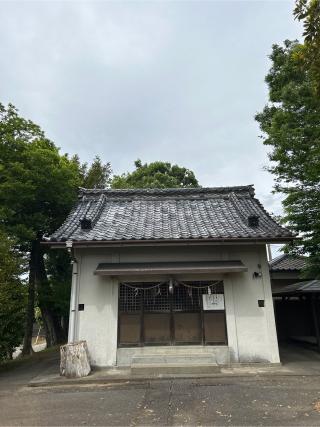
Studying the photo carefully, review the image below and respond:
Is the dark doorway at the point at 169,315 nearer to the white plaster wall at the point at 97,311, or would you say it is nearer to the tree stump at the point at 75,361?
the white plaster wall at the point at 97,311

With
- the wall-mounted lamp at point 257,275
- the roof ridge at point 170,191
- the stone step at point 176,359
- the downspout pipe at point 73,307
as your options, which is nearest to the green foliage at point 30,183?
the roof ridge at point 170,191

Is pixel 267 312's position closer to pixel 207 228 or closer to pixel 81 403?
pixel 207 228

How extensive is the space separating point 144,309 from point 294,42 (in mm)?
12850

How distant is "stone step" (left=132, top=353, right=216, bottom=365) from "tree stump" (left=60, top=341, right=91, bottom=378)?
136 cm

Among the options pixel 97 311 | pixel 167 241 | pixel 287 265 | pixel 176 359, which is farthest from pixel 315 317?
pixel 97 311

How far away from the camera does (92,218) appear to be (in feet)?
38.5

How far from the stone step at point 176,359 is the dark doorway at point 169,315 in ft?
1.60

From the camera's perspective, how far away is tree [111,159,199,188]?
30.8 metres

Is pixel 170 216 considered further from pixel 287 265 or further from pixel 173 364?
pixel 287 265

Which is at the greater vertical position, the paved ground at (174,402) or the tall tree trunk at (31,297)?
the tall tree trunk at (31,297)

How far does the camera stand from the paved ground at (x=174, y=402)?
18.2 ft

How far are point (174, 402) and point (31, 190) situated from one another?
35.0 feet

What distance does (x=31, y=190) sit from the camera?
1391 centimetres

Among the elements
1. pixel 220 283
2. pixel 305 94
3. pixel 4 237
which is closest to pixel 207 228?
pixel 220 283
